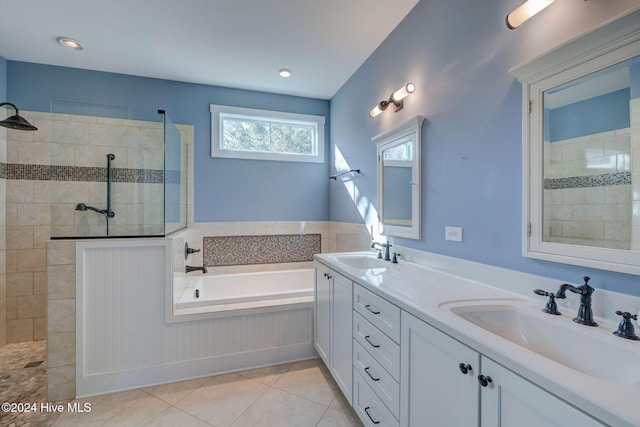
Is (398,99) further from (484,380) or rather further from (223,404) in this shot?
(223,404)

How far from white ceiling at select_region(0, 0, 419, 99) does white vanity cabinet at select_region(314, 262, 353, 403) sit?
1.93 m

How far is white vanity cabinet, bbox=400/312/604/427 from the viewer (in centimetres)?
72

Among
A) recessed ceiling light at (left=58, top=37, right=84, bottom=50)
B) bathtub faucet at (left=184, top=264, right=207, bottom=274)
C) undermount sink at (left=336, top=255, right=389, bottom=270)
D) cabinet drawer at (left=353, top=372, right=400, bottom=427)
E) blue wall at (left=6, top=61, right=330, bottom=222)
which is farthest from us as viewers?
bathtub faucet at (left=184, top=264, right=207, bottom=274)

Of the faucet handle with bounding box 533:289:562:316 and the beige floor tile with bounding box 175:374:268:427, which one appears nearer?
the faucet handle with bounding box 533:289:562:316

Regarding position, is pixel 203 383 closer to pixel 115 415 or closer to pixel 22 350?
pixel 115 415

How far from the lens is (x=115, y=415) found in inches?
75.4

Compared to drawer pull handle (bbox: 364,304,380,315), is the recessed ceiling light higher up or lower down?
higher up

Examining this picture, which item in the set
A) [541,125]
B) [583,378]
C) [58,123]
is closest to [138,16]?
[58,123]

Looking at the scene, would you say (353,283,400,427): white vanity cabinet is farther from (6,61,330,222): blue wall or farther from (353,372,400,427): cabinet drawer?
(6,61,330,222): blue wall

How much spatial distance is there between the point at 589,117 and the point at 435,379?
1180 mm

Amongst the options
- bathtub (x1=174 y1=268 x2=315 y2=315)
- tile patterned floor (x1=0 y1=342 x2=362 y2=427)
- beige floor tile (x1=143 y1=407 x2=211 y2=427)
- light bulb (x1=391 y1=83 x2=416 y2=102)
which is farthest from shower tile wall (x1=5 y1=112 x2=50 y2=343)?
light bulb (x1=391 y1=83 x2=416 y2=102)

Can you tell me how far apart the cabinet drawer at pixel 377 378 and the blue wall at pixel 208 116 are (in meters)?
2.25

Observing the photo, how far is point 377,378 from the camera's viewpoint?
4.85 ft

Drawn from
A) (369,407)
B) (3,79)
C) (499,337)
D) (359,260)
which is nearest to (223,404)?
(369,407)
